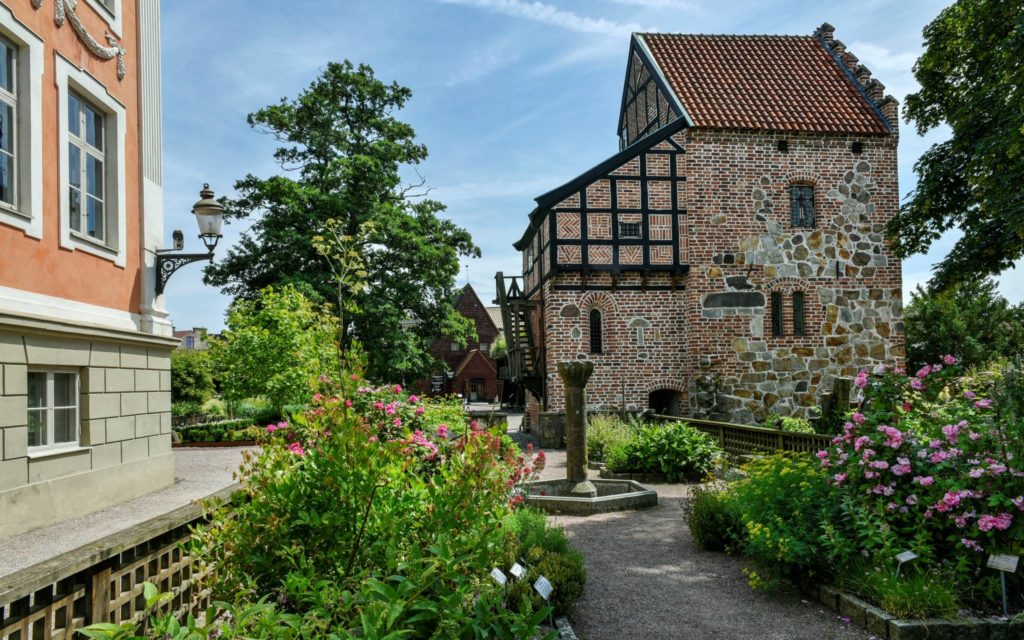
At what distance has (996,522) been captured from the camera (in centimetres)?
488

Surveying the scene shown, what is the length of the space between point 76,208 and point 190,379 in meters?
19.2

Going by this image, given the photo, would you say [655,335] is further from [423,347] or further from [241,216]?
[241,216]

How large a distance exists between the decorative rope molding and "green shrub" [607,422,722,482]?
10200 mm

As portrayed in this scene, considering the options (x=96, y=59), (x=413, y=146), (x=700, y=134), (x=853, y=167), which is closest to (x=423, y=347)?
(x=413, y=146)

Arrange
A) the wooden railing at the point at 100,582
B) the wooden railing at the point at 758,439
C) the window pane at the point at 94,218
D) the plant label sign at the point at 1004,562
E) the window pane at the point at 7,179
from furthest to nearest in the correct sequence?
the wooden railing at the point at 758,439
the window pane at the point at 94,218
the window pane at the point at 7,179
the plant label sign at the point at 1004,562
the wooden railing at the point at 100,582

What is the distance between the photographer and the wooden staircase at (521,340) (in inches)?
845

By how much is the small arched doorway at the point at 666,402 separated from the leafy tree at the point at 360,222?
8.17 metres

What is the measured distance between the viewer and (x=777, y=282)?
20.2 m

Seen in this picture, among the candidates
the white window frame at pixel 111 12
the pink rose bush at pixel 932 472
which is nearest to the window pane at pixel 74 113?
the white window frame at pixel 111 12

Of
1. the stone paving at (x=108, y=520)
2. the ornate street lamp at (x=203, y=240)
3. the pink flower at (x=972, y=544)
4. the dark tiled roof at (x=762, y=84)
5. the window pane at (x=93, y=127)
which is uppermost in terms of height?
the dark tiled roof at (x=762, y=84)

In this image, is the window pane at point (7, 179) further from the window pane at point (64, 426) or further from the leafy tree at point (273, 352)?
the leafy tree at point (273, 352)

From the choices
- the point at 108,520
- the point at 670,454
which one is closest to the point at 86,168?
the point at 108,520

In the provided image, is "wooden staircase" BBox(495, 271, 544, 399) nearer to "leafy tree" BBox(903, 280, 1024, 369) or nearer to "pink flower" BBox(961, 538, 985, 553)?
"pink flower" BBox(961, 538, 985, 553)

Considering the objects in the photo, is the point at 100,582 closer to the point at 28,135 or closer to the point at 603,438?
the point at 28,135
